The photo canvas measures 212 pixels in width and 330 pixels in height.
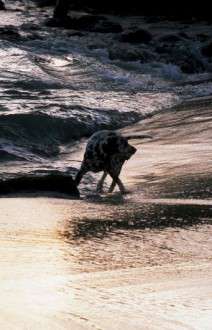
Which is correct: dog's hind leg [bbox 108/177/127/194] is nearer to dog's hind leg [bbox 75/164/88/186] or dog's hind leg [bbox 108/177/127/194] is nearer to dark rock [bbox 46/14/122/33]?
dog's hind leg [bbox 75/164/88/186]

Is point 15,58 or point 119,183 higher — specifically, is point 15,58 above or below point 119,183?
below

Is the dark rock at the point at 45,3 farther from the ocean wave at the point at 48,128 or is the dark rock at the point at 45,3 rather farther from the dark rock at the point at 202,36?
the ocean wave at the point at 48,128

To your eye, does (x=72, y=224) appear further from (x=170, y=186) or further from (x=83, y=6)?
(x=83, y=6)

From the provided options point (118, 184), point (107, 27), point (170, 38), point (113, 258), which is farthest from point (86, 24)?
point (113, 258)

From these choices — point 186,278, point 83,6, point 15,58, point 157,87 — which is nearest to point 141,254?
point 186,278

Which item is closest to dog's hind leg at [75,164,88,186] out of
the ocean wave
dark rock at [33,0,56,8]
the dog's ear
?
the dog's ear

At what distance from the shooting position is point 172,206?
846 cm

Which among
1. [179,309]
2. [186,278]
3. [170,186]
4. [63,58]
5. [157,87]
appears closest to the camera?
[179,309]

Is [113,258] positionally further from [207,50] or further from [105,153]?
[207,50]

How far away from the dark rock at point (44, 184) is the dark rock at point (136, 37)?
18.9m

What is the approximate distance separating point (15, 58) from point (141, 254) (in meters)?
16.9

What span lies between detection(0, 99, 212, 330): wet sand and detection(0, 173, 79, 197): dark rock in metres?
0.23

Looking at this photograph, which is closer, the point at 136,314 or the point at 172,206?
the point at 136,314

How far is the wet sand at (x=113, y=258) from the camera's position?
177 inches
